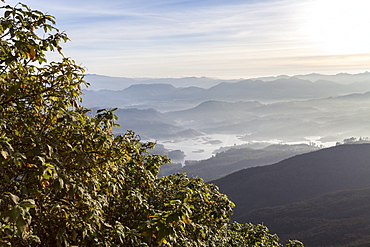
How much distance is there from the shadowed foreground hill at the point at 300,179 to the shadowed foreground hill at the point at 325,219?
65.4ft

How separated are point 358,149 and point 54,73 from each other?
19061 cm

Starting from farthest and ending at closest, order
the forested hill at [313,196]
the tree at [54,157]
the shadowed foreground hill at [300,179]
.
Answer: the shadowed foreground hill at [300,179] < the forested hill at [313,196] < the tree at [54,157]

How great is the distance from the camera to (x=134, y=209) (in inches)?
331

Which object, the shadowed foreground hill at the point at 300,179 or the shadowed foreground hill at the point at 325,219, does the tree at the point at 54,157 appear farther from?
the shadowed foreground hill at the point at 300,179

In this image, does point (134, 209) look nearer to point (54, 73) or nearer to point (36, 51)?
point (54, 73)

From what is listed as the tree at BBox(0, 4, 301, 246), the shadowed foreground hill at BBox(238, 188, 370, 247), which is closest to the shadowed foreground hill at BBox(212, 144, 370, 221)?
the shadowed foreground hill at BBox(238, 188, 370, 247)

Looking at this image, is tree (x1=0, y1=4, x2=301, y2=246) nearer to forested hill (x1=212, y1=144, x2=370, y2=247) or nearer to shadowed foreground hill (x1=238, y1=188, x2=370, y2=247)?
forested hill (x1=212, y1=144, x2=370, y2=247)

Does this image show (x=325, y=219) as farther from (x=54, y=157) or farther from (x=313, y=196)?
(x=54, y=157)

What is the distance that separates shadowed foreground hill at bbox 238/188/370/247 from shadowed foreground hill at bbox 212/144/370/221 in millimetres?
19923

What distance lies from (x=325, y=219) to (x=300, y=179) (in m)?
53.6

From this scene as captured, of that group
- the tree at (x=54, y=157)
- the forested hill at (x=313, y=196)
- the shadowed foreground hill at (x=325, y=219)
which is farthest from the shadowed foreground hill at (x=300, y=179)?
the tree at (x=54, y=157)

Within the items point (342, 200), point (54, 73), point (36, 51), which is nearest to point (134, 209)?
point (54, 73)

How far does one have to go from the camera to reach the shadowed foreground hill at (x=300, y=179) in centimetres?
14350

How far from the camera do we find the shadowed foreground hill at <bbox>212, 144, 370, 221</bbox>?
471 feet
